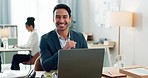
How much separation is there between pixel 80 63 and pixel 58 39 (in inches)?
24.8

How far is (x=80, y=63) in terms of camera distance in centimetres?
147

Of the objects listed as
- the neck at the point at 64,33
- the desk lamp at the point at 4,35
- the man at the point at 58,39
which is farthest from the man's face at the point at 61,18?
the desk lamp at the point at 4,35

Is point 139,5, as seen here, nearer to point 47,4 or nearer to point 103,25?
point 103,25

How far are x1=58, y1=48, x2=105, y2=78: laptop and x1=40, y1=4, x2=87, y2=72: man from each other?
12.1 inches

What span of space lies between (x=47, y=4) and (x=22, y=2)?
0.54 metres

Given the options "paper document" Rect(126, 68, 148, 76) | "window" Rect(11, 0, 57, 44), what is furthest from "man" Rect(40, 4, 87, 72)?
"window" Rect(11, 0, 57, 44)

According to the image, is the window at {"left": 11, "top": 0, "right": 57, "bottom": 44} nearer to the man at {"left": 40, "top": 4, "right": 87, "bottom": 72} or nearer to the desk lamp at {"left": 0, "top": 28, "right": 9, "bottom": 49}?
the desk lamp at {"left": 0, "top": 28, "right": 9, "bottom": 49}

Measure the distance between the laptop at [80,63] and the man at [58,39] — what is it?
309mm

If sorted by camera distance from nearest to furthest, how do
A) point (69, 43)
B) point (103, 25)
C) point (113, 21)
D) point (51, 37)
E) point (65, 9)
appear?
point (69, 43) < point (65, 9) < point (51, 37) < point (113, 21) < point (103, 25)

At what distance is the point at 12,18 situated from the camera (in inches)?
210

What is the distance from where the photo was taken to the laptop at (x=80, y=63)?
1436 millimetres

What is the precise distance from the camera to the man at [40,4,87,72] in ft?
6.04

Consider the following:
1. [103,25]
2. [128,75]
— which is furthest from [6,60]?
[128,75]

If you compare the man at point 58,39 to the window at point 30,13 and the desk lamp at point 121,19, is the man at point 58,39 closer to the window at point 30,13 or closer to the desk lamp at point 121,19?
the desk lamp at point 121,19
